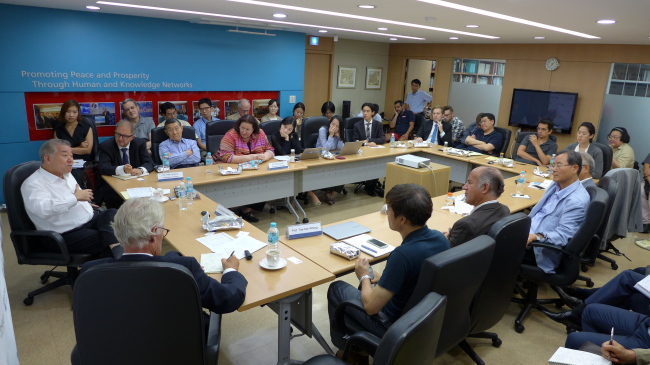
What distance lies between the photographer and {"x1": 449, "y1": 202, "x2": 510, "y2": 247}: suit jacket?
254cm

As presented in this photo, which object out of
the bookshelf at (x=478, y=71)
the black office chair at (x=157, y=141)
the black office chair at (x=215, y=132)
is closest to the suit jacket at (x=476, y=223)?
the black office chair at (x=157, y=141)

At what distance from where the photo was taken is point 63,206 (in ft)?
9.96

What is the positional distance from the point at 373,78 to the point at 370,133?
4412 mm

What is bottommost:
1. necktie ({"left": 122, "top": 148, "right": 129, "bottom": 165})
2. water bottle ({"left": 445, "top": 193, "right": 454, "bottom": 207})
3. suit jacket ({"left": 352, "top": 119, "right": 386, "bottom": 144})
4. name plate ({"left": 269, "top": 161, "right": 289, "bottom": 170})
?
water bottle ({"left": 445, "top": 193, "right": 454, "bottom": 207})

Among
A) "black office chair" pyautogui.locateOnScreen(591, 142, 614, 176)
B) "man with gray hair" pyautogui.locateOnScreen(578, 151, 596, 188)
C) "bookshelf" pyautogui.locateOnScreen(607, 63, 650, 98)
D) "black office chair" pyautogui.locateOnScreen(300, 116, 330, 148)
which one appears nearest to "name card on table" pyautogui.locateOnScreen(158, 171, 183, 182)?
"black office chair" pyautogui.locateOnScreen(300, 116, 330, 148)

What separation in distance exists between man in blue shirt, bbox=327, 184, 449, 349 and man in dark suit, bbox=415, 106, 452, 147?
4962 millimetres

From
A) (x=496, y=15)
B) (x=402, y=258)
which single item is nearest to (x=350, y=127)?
(x=496, y=15)

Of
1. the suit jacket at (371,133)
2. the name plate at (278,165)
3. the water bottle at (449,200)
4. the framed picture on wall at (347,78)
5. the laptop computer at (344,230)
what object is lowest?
the laptop computer at (344,230)

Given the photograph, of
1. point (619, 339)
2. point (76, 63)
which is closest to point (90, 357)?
point (619, 339)

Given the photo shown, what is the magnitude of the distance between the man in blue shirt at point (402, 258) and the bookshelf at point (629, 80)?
7.07 meters

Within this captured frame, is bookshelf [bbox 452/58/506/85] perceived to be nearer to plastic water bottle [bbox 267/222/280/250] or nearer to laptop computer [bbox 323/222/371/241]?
laptop computer [bbox 323/222/371/241]

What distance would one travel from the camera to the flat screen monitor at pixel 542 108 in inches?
311

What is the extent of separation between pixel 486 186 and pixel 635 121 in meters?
6.20

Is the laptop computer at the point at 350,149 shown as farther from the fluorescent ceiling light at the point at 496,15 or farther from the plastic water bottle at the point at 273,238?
the plastic water bottle at the point at 273,238
